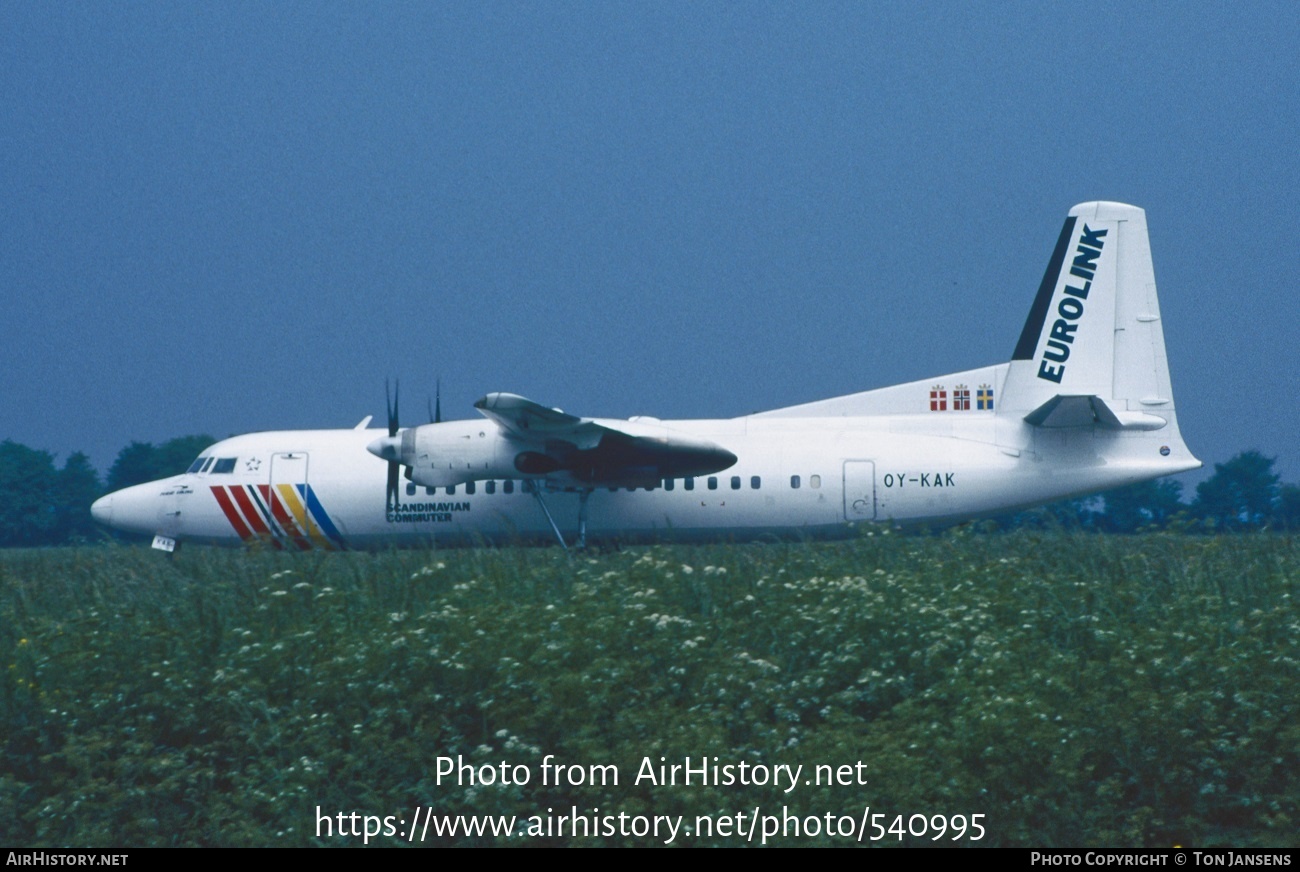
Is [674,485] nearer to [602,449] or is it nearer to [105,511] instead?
[602,449]

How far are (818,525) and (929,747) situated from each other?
35.8ft

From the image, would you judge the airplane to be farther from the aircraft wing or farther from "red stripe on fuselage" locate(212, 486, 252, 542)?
"red stripe on fuselage" locate(212, 486, 252, 542)

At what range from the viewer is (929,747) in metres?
7.75

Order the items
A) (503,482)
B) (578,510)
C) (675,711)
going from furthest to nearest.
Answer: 1. (503,482)
2. (578,510)
3. (675,711)

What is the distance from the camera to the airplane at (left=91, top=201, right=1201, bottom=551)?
18.1 metres

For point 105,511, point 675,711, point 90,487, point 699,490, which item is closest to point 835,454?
point 699,490

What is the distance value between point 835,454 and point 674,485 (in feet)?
8.39

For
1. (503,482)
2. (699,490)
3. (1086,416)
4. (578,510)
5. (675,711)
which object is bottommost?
(675,711)

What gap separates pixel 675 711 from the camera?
8.25m

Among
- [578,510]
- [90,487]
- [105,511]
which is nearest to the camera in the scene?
[578,510]

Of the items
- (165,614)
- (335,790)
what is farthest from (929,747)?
(165,614)

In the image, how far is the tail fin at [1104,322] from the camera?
18.3 metres

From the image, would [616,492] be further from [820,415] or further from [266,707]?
[266,707]

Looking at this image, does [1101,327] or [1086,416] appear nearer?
[1086,416]
